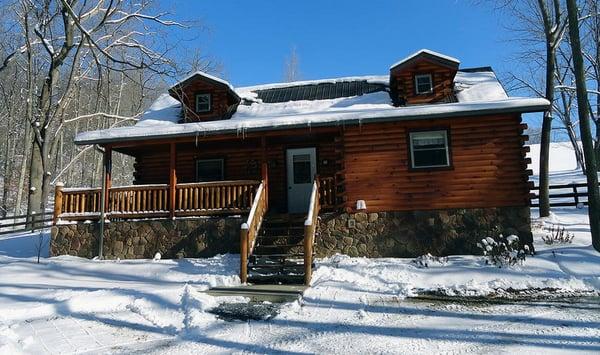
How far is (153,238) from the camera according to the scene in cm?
1187

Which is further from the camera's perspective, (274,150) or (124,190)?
(274,150)

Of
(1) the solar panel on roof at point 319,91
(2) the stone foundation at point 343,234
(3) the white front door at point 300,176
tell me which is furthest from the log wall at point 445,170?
(1) the solar panel on roof at point 319,91

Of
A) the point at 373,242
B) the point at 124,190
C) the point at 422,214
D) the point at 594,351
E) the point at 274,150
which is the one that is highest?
the point at 274,150

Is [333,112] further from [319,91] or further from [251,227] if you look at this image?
[251,227]

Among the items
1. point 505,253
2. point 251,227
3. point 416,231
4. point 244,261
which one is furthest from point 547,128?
point 244,261

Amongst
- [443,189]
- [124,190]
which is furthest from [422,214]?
[124,190]

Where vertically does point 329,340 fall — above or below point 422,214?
below

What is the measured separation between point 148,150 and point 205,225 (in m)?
4.26

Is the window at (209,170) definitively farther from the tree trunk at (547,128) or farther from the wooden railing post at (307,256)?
the tree trunk at (547,128)

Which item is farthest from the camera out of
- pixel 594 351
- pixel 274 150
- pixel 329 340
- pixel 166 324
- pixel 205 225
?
pixel 274 150

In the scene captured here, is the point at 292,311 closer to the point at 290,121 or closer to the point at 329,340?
the point at 329,340

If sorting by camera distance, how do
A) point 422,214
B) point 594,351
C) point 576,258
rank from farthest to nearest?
1. point 422,214
2. point 576,258
3. point 594,351

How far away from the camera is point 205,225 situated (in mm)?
11695

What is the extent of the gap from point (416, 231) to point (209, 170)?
278 inches
